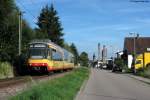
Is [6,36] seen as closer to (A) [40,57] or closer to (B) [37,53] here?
(B) [37,53]

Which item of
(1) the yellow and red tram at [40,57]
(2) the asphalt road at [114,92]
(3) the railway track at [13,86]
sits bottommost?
(2) the asphalt road at [114,92]

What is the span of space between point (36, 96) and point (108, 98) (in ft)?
23.4

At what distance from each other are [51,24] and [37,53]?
72105 millimetres

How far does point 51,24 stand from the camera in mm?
118188

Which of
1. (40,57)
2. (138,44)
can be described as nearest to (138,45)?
(138,44)

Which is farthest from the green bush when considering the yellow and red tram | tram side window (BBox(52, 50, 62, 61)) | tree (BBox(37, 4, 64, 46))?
tree (BBox(37, 4, 64, 46))

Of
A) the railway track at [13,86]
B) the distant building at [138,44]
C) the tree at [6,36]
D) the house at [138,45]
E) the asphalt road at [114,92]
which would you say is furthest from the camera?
the distant building at [138,44]

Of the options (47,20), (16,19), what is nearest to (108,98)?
(16,19)

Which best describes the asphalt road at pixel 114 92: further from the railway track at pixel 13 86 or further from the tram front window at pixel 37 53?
the tram front window at pixel 37 53

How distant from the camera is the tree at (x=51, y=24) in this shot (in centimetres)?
11644

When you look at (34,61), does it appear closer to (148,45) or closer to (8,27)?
(8,27)

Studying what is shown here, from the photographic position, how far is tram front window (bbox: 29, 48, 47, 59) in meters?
46.1

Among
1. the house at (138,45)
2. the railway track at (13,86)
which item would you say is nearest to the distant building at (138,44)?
the house at (138,45)

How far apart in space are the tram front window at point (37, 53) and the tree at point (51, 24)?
68.5 meters
